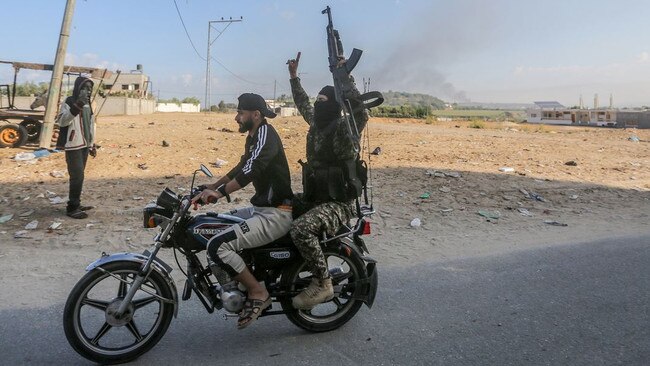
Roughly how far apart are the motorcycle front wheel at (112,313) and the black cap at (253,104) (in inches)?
52.6

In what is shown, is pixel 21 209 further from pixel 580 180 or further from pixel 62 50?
pixel 580 180

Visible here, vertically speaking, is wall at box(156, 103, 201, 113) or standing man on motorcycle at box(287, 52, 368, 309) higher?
wall at box(156, 103, 201, 113)

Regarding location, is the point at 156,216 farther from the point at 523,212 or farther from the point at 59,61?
the point at 59,61

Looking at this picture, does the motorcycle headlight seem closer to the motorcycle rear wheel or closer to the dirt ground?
the motorcycle rear wheel

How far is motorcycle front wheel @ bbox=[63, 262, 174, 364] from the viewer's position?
342 centimetres

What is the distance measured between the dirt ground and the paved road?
1016 mm

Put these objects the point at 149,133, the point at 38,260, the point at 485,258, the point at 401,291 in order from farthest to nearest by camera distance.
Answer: the point at 149,133, the point at 485,258, the point at 38,260, the point at 401,291

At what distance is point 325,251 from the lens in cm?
393

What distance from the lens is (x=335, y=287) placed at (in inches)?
160

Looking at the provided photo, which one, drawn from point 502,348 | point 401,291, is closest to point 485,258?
point 401,291

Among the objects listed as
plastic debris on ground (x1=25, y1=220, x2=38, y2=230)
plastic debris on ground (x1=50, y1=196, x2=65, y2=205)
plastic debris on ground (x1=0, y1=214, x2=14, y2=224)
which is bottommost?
plastic debris on ground (x1=25, y1=220, x2=38, y2=230)

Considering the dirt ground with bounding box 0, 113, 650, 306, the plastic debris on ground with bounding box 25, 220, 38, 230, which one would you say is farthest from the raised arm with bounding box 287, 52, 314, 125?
the plastic debris on ground with bounding box 25, 220, 38, 230

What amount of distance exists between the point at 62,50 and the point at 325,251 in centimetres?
1012

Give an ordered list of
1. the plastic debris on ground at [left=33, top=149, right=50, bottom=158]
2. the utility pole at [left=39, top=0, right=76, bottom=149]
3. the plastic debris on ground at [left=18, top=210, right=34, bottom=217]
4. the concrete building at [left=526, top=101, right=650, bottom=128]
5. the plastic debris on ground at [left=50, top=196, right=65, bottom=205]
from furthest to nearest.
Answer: the concrete building at [left=526, top=101, right=650, bottom=128]
the plastic debris on ground at [left=33, top=149, right=50, bottom=158]
the utility pole at [left=39, top=0, right=76, bottom=149]
the plastic debris on ground at [left=50, top=196, right=65, bottom=205]
the plastic debris on ground at [left=18, top=210, right=34, bottom=217]
